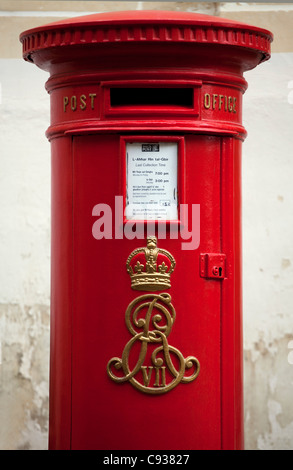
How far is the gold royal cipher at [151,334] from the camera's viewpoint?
103 inches

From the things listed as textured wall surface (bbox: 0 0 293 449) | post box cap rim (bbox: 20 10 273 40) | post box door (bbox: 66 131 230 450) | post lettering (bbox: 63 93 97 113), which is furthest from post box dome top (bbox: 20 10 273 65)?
textured wall surface (bbox: 0 0 293 449)

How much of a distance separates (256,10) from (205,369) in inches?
76.2

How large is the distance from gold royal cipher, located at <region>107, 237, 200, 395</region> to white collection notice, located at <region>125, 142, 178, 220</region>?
10 cm

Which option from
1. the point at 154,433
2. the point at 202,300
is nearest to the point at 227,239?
the point at 202,300

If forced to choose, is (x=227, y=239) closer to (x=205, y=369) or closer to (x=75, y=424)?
(x=205, y=369)

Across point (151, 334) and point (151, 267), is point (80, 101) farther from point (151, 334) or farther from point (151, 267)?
point (151, 334)

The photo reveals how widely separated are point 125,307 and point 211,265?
313 millimetres

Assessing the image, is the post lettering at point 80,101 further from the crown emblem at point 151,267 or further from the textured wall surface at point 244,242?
the textured wall surface at point 244,242

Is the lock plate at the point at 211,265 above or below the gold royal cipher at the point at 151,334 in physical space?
above

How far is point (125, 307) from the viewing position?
2648mm

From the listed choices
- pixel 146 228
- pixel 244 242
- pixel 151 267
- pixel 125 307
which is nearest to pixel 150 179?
pixel 146 228

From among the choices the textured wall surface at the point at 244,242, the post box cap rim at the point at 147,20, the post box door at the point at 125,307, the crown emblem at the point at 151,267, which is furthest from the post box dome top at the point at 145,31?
the textured wall surface at the point at 244,242

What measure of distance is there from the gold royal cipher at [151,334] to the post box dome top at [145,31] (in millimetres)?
640

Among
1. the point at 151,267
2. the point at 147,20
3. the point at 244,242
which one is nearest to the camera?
the point at 147,20
